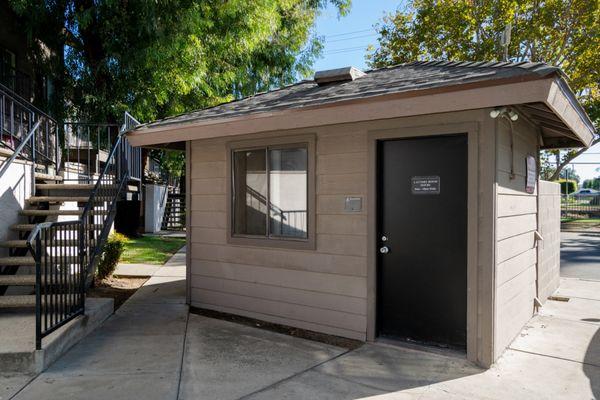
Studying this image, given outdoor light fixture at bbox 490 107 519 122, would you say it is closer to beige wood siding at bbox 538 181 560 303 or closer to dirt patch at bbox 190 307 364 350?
beige wood siding at bbox 538 181 560 303

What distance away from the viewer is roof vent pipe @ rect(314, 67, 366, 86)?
564 cm

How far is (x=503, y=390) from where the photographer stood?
3461 millimetres

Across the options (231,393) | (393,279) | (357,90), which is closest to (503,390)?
(393,279)

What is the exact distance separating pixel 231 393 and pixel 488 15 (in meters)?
13.8

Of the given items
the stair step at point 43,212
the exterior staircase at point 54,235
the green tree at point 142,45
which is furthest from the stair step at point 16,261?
the green tree at point 142,45

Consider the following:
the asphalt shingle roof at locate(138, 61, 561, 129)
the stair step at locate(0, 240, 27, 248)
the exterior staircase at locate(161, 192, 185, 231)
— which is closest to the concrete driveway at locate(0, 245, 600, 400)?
the stair step at locate(0, 240, 27, 248)

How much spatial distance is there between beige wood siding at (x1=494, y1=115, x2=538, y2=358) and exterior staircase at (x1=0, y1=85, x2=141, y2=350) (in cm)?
396

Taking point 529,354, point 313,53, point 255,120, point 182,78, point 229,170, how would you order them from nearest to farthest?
point 529,354
point 255,120
point 229,170
point 182,78
point 313,53

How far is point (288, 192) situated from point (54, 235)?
2438 mm

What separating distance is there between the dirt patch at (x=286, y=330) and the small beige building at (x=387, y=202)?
0.08 meters

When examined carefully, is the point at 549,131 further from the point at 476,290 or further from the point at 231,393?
the point at 231,393

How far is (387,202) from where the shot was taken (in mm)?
4586

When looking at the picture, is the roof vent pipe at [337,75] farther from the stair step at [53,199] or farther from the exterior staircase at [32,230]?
the stair step at [53,199]

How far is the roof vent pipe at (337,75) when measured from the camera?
5641 millimetres
